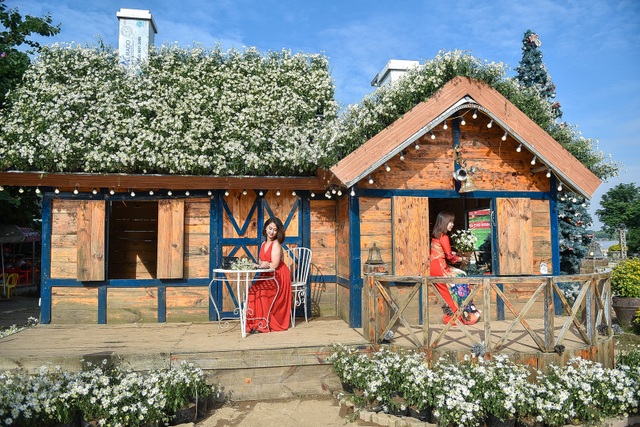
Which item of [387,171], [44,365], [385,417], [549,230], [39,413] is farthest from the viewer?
[549,230]

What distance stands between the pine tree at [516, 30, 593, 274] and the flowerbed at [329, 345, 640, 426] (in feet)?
23.1

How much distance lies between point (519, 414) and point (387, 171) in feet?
12.1

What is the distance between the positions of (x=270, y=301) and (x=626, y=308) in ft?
24.6

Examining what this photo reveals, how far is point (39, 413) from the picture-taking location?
14.1ft

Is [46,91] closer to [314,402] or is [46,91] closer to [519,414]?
[314,402]

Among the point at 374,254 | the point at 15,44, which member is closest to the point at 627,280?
the point at 374,254

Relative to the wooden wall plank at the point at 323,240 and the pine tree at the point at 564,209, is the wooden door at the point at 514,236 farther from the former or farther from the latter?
the pine tree at the point at 564,209

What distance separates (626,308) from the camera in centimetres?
923

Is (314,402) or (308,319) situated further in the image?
(308,319)

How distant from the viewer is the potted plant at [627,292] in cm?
919

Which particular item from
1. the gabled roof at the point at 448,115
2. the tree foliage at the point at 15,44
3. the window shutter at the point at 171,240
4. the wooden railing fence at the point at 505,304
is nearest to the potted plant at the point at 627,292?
the gabled roof at the point at 448,115

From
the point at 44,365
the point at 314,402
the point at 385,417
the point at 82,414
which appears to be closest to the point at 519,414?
the point at 385,417

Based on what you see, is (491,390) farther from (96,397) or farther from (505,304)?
(96,397)

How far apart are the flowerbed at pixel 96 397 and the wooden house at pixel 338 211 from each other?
260cm
